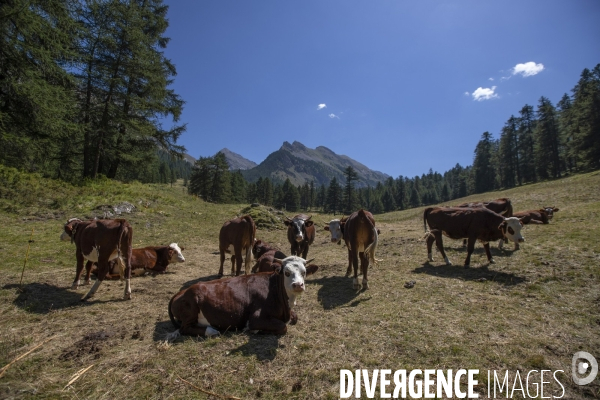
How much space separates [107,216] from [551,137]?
3100 inches

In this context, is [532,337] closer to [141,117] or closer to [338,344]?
[338,344]

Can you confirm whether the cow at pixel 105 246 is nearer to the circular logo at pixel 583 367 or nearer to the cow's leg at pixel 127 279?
the cow's leg at pixel 127 279

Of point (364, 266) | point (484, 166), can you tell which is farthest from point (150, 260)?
point (484, 166)

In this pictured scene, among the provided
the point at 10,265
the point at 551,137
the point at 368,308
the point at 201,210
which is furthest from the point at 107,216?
the point at 551,137

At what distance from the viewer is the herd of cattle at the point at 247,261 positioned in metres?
5.19

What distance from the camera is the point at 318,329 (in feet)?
17.7

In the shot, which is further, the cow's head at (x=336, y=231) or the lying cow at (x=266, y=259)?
the cow's head at (x=336, y=231)

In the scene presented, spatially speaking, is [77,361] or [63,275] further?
[63,275]

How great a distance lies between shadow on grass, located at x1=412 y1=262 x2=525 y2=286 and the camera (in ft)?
25.6

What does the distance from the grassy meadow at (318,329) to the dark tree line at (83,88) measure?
7511 millimetres

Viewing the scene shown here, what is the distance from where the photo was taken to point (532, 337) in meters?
4.79

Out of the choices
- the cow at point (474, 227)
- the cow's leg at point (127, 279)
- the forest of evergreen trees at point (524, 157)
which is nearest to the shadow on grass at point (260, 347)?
the cow's leg at point (127, 279)

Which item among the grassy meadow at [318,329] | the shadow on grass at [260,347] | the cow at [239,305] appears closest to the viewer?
the grassy meadow at [318,329]

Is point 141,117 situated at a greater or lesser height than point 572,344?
greater
